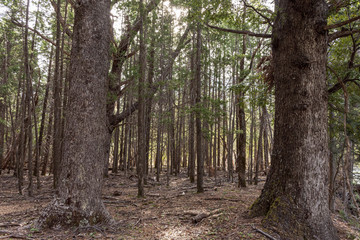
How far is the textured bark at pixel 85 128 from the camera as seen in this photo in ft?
14.4

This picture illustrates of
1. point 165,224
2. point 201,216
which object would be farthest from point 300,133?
point 165,224

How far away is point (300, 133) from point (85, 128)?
402 centimetres

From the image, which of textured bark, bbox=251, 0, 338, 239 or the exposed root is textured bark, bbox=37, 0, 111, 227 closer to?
the exposed root

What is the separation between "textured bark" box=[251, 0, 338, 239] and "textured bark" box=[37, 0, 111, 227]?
318 centimetres

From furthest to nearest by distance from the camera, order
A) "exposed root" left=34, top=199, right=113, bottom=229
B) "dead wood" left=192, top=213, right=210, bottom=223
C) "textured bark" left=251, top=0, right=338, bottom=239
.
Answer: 1. "dead wood" left=192, top=213, right=210, bottom=223
2. "exposed root" left=34, top=199, right=113, bottom=229
3. "textured bark" left=251, top=0, right=338, bottom=239

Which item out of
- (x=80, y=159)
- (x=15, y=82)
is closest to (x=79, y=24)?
(x=80, y=159)

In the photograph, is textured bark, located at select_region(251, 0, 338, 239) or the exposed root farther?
the exposed root

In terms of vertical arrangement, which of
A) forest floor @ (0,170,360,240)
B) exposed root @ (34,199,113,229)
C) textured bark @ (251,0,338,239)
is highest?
textured bark @ (251,0,338,239)

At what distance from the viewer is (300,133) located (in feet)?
13.1

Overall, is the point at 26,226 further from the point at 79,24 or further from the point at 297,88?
the point at 297,88

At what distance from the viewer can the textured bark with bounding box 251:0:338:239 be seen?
3828 mm

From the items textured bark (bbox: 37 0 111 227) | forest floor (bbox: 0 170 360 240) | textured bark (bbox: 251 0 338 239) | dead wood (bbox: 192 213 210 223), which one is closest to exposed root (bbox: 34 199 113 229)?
textured bark (bbox: 37 0 111 227)

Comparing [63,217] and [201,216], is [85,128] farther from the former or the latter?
[201,216]

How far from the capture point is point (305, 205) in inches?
151
